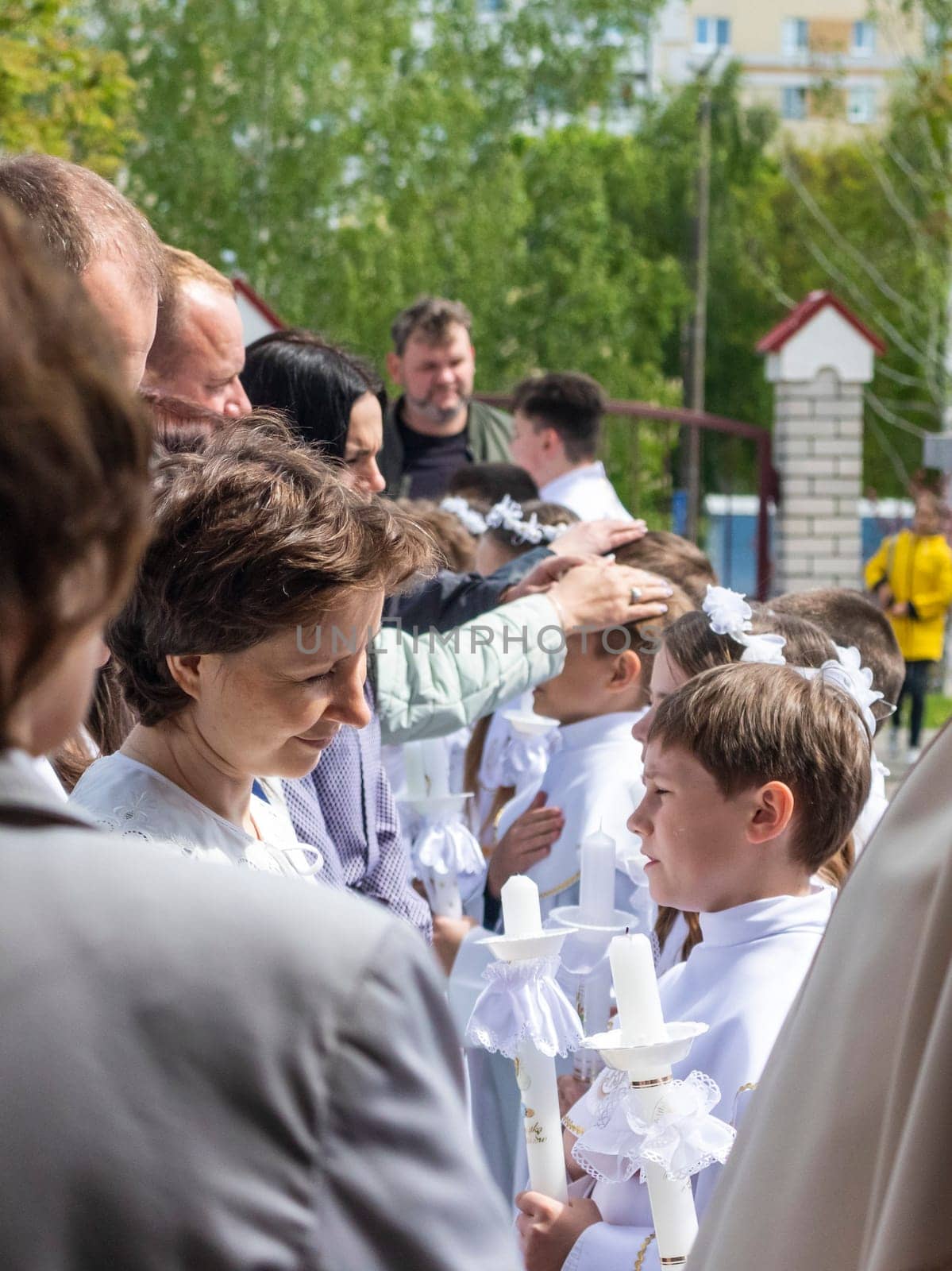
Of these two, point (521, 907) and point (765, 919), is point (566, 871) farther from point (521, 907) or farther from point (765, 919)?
point (521, 907)

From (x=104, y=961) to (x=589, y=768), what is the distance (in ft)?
8.95

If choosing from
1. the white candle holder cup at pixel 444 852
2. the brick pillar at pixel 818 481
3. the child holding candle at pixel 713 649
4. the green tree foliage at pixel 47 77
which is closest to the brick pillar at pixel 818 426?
the brick pillar at pixel 818 481

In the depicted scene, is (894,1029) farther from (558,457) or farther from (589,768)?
(558,457)

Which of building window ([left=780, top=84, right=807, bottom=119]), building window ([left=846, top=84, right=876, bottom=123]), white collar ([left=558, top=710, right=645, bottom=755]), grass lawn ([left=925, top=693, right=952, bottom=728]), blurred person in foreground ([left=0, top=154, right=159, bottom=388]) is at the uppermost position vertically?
building window ([left=780, top=84, right=807, bottom=119])

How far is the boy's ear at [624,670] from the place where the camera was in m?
3.58

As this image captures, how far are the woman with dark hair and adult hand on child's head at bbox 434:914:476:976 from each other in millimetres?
967

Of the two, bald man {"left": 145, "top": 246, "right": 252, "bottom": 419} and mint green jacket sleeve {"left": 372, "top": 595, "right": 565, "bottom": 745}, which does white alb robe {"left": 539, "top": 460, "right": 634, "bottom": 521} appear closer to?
mint green jacket sleeve {"left": 372, "top": 595, "right": 565, "bottom": 745}

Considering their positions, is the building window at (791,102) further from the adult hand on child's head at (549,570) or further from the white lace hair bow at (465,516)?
the adult hand on child's head at (549,570)

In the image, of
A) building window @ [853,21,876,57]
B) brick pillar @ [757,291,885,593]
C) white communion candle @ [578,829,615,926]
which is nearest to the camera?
white communion candle @ [578,829,615,926]

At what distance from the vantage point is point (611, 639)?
3.57 m

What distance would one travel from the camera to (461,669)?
120 inches

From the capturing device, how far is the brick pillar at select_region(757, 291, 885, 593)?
13062 millimetres

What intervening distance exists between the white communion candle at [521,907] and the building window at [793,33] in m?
60.9

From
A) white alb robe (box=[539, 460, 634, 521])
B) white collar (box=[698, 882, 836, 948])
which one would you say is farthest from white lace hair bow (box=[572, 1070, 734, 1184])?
white alb robe (box=[539, 460, 634, 521])
